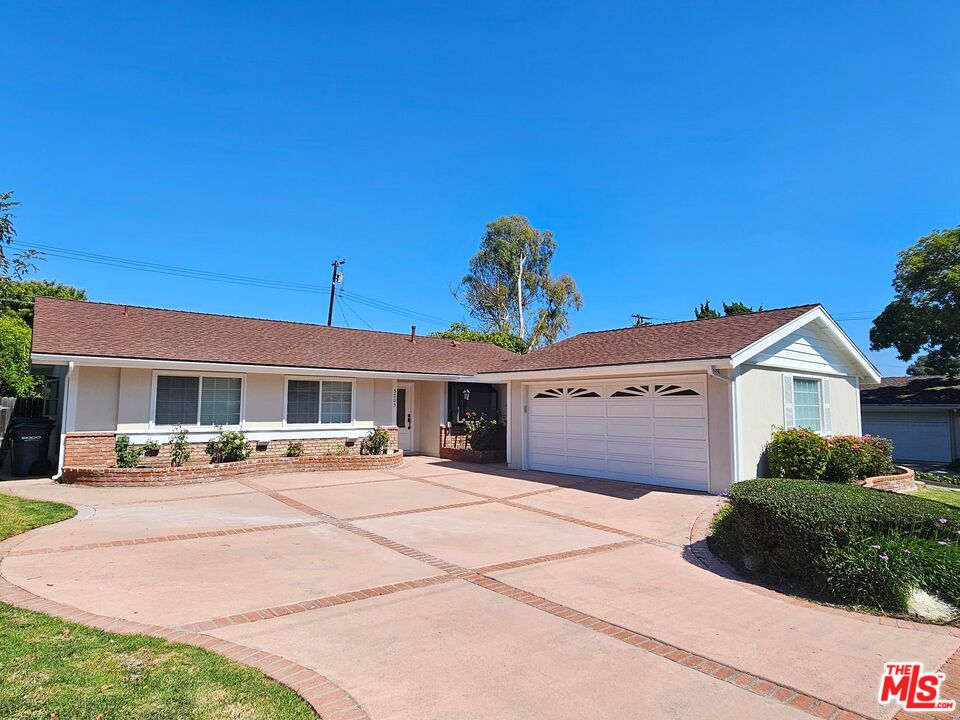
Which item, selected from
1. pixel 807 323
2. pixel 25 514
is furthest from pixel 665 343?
pixel 25 514

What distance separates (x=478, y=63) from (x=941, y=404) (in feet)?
75.5

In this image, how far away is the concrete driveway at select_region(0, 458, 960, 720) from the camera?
3695mm

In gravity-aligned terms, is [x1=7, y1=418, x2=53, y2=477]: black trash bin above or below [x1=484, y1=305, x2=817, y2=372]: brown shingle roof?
below

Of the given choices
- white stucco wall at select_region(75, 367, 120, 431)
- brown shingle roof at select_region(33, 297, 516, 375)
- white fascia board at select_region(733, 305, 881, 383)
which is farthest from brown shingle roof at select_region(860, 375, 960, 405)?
white stucco wall at select_region(75, 367, 120, 431)

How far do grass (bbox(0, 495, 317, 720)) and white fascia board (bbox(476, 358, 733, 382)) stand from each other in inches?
392

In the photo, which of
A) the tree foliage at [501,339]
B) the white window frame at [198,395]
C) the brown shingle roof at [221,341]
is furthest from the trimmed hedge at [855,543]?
the tree foliage at [501,339]

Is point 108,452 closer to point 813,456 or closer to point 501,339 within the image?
point 813,456

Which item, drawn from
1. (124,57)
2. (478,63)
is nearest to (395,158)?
(478,63)

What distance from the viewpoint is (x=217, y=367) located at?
1473cm

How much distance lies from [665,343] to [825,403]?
15.6ft

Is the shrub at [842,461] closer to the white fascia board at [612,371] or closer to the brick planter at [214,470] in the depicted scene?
the white fascia board at [612,371]

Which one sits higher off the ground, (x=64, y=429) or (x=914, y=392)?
(x=914, y=392)

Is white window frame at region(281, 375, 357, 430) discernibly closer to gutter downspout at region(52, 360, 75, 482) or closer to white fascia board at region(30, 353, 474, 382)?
white fascia board at region(30, 353, 474, 382)

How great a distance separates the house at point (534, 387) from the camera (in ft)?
39.8
